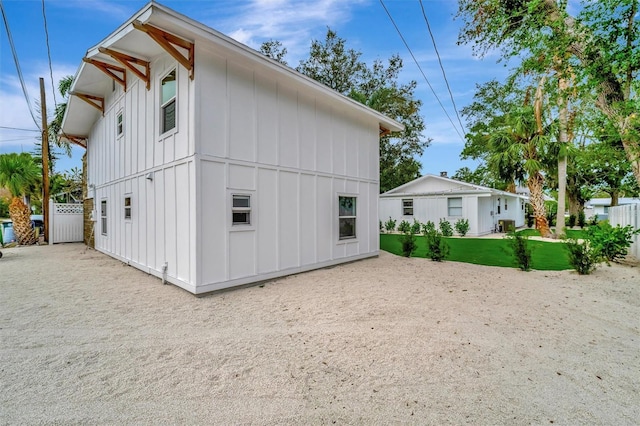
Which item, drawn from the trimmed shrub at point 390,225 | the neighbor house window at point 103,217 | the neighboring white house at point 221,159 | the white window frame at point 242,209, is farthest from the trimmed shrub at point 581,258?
the neighbor house window at point 103,217

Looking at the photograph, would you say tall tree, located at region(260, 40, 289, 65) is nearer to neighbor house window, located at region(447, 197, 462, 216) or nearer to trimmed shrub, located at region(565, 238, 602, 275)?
neighbor house window, located at region(447, 197, 462, 216)

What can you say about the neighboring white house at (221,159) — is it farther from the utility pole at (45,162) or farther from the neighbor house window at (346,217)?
the utility pole at (45,162)

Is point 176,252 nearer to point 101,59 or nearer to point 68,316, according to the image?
point 68,316

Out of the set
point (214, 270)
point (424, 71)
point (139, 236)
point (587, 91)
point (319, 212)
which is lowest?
point (214, 270)

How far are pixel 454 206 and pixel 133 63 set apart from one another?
1656 cm

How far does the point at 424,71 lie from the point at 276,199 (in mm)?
9068

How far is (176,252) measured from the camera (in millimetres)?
5895

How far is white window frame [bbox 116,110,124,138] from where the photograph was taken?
8676 millimetres

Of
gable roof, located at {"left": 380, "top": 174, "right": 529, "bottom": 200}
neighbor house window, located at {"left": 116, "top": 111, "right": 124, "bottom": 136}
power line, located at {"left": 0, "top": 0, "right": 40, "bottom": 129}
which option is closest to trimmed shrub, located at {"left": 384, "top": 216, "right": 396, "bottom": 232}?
gable roof, located at {"left": 380, "top": 174, "right": 529, "bottom": 200}

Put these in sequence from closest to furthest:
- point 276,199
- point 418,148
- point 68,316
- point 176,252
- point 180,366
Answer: point 180,366
point 68,316
point 176,252
point 276,199
point 418,148

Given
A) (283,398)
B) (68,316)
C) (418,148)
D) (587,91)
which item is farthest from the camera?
(418,148)

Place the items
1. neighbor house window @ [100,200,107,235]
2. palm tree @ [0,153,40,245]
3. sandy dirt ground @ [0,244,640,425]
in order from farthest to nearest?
palm tree @ [0,153,40,245]
neighbor house window @ [100,200,107,235]
sandy dirt ground @ [0,244,640,425]

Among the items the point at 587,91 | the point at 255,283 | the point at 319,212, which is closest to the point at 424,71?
the point at 587,91

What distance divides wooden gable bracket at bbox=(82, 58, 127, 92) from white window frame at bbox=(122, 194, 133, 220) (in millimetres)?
2885
